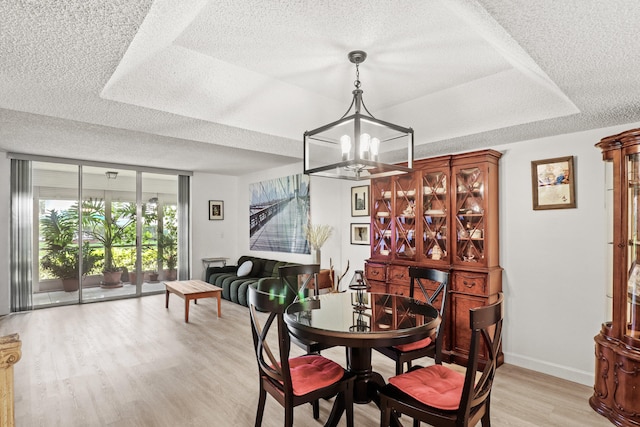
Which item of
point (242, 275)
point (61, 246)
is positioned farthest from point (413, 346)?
point (61, 246)

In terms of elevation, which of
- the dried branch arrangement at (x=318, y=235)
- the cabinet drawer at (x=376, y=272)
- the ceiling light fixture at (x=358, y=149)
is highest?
the ceiling light fixture at (x=358, y=149)

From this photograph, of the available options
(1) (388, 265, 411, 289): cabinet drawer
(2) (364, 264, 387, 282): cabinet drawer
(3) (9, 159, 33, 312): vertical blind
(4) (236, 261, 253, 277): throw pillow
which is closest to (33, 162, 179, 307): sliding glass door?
(3) (9, 159, 33, 312): vertical blind

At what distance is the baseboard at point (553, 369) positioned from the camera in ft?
10.2

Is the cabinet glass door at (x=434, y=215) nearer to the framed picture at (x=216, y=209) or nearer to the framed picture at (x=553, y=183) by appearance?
the framed picture at (x=553, y=183)

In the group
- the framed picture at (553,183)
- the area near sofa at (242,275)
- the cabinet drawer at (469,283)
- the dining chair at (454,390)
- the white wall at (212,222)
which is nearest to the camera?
the dining chair at (454,390)

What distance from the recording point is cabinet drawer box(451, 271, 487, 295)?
345cm

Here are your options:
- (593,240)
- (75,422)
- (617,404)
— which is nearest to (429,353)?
(617,404)

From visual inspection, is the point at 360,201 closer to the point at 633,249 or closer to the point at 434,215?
the point at 434,215

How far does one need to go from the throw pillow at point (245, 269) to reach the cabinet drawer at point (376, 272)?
114 inches

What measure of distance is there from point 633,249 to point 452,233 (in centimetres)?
148

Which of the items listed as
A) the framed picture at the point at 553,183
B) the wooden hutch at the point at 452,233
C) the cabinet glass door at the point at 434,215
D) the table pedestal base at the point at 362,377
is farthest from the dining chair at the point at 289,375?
the framed picture at the point at 553,183

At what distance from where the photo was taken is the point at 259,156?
5.69 meters

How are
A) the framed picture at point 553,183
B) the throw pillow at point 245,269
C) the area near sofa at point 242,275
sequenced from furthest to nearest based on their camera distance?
the throw pillow at point 245,269, the area near sofa at point 242,275, the framed picture at point 553,183

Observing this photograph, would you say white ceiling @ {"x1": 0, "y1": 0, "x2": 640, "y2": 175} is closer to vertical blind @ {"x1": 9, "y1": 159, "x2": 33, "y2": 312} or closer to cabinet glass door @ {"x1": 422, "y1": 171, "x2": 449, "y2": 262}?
cabinet glass door @ {"x1": 422, "y1": 171, "x2": 449, "y2": 262}
